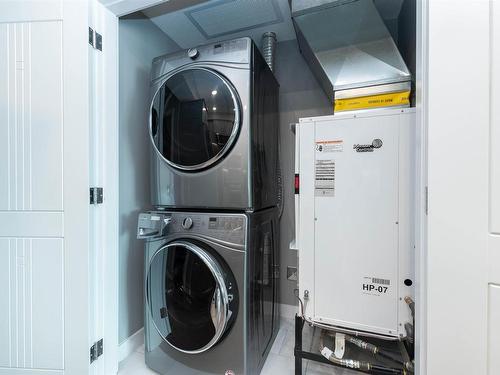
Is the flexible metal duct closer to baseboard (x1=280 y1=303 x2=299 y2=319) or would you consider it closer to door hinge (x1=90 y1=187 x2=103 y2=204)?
door hinge (x1=90 y1=187 x2=103 y2=204)

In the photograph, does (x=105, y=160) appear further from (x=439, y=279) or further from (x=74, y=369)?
(x=439, y=279)

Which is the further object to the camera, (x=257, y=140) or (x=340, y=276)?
(x=257, y=140)

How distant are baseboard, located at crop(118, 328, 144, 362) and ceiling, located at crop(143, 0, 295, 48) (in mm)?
2396

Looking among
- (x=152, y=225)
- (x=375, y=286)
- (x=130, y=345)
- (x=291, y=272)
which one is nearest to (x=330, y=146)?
(x=375, y=286)

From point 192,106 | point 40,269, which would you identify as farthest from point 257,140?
point 40,269

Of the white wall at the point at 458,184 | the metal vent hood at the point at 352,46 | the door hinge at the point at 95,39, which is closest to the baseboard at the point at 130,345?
the white wall at the point at 458,184

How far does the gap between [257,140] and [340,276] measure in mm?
910

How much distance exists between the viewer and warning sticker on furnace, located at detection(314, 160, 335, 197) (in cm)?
130

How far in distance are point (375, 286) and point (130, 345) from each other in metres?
1.66

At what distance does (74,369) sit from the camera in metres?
1.20

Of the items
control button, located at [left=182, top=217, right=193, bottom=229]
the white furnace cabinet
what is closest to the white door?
control button, located at [left=182, top=217, right=193, bottom=229]

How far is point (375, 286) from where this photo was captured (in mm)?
1217

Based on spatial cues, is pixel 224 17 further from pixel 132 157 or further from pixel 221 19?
pixel 132 157

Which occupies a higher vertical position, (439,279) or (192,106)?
(192,106)
